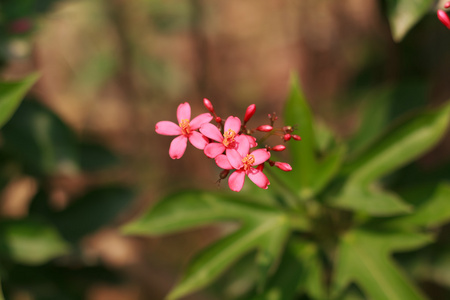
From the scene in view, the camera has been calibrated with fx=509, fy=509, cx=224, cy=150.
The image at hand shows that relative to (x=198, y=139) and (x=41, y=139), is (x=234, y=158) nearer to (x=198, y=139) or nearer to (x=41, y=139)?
(x=198, y=139)

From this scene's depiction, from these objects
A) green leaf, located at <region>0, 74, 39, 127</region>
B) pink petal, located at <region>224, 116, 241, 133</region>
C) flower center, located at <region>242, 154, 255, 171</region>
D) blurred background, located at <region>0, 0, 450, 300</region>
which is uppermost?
pink petal, located at <region>224, 116, 241, 133</region>

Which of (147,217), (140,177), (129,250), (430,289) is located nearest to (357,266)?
(147,217)

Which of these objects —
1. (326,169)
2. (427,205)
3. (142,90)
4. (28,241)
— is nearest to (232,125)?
(326,169)

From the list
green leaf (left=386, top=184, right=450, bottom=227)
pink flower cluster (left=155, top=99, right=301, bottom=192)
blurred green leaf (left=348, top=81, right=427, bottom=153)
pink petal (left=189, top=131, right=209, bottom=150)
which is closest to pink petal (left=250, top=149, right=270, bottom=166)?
pink flower cluster (left=155, top=99, right=301, bottom=192)

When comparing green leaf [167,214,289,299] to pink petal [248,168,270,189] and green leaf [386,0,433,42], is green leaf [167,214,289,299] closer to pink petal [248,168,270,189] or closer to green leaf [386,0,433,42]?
pink petal [248,168,270,189]

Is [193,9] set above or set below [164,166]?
above

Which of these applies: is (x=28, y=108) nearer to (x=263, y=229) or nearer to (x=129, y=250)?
(x=263, y=229)
